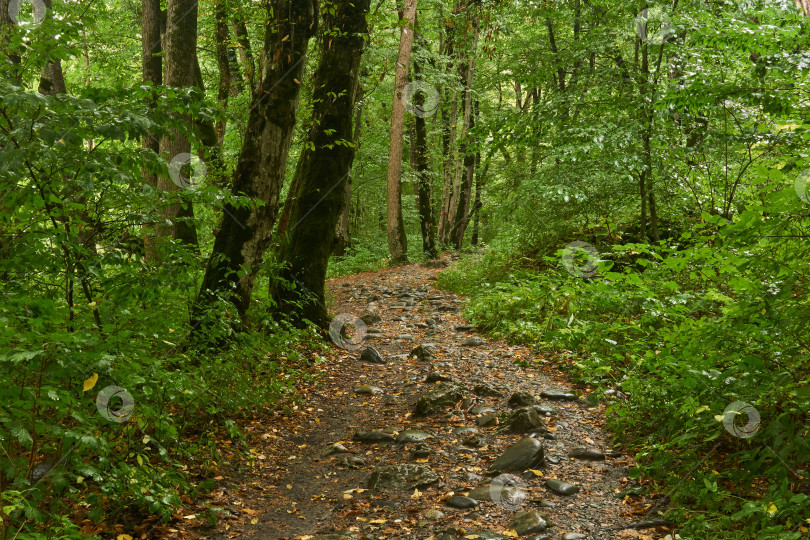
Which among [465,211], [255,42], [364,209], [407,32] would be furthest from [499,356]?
[364,209]

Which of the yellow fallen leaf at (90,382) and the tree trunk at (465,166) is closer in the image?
the yellow fallen leaf at (90,382)

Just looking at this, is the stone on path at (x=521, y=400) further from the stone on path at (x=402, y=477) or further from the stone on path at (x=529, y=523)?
the stone on path at (x=529, y=523)

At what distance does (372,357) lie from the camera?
317 inches

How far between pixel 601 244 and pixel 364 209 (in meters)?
22.1

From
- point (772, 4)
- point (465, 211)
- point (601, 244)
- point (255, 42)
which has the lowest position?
point (601, 244)

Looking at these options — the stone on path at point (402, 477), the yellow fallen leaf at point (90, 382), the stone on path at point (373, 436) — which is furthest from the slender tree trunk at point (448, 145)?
the yellow fallen leaf at point (90, 382)

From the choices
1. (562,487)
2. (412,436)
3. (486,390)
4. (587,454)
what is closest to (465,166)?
(486,390)

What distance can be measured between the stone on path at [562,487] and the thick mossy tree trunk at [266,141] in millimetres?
3914

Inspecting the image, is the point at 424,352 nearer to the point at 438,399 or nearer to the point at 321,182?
the point at 438,399

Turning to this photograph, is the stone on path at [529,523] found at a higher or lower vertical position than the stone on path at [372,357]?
lower

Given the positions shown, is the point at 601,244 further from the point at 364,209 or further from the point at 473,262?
the point at 364,209

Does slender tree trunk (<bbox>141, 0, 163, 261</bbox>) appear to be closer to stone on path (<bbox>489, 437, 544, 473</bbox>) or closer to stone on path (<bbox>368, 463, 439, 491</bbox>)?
stone on path (<bbox>368, 463, 439, 491</bbox>)

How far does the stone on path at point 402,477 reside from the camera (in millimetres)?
4293

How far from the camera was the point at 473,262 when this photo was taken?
14195mm
